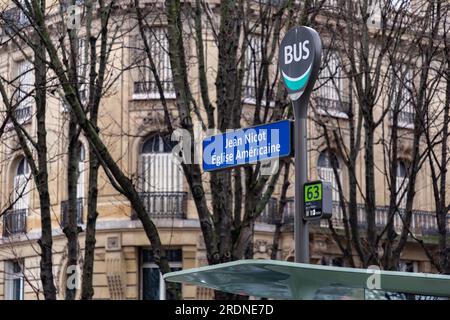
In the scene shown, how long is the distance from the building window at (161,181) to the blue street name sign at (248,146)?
14383 mm

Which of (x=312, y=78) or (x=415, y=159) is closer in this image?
(x=312, y=78)

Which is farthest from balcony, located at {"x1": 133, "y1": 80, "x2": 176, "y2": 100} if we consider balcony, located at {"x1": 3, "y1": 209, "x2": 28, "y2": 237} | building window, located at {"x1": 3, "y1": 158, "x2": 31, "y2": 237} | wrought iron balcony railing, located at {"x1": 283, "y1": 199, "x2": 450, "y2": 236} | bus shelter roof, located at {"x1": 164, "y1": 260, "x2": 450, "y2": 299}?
bus shelter roof, located at {"x1": 164, "y1": 260, "x2": 450, "y2": 299}

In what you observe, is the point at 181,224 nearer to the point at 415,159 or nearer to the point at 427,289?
the point at 415,159

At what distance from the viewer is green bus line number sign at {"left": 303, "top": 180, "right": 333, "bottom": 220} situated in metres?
8.10

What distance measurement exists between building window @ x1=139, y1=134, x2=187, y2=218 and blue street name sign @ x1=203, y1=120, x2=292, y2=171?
47.2ft

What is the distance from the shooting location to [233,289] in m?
8.18

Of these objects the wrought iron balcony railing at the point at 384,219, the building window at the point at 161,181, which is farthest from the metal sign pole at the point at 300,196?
the wrought iron balcony railing at the point at 384,219

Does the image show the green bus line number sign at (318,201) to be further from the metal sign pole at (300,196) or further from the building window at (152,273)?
the building window at (152,273)

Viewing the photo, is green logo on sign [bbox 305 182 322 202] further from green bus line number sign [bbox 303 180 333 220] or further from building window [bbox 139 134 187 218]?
building window [bbox 139 134 187 218]

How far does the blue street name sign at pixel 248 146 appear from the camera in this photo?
28.1 feet

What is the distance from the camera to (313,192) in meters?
8.23

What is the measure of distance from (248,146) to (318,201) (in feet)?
3.50
